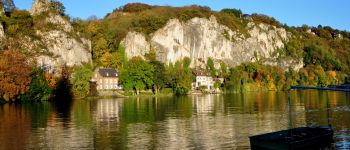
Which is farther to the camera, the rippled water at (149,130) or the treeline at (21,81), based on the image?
the treeline at (21,81)

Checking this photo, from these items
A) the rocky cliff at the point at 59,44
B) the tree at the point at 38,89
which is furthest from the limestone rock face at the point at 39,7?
the tree at the point at 38,89

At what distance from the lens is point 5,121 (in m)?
49.0

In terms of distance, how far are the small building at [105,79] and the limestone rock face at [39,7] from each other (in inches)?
979

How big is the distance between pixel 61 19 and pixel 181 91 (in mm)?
41490

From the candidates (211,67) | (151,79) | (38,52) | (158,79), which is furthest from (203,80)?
(38,52)

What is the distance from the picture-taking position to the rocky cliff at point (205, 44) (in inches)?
6063

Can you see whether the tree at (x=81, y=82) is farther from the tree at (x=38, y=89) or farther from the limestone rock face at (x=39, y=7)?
the limestone rock face at (x=39, y=7)

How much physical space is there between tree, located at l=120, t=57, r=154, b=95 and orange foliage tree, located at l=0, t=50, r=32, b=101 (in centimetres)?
3434

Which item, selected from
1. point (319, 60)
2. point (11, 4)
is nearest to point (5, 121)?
point (11, 4)

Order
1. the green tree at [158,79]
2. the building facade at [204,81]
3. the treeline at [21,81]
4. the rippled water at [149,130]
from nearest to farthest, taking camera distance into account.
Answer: the rippled water at [149,130] → the treeline at [21,81] → the green tree at [158,79] → the building facade at [204,81]

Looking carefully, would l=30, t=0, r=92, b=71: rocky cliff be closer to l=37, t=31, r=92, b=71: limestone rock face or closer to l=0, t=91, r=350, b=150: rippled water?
l=37, t=31, r=92, b=71: limestone rock face

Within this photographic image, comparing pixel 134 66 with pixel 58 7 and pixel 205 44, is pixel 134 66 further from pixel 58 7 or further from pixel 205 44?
pixel 205 44

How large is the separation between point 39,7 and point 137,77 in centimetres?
3970

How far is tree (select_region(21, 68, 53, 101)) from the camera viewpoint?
86875mm
